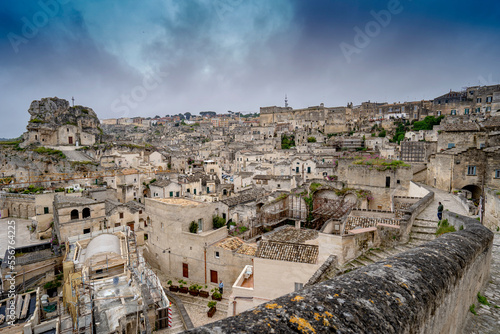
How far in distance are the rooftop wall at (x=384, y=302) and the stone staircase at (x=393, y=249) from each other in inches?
201

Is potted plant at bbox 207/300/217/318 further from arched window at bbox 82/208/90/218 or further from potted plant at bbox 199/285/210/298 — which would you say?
arched window at bbox 82/208/90/218

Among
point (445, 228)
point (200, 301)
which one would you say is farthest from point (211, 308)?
point (445, 228)

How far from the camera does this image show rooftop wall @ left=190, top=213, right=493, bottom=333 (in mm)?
2027

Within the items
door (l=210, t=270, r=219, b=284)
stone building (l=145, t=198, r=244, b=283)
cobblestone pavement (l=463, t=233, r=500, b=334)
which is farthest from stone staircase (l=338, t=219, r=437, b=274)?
door (l=210, t=270, r=219, b=284)

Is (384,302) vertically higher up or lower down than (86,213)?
higher up

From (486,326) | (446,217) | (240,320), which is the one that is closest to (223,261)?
(446,217)

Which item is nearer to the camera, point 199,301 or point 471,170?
point 199,301

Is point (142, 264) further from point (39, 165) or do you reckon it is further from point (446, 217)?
point (39, 165)

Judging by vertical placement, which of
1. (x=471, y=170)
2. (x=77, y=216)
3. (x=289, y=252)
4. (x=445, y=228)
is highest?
(x=471, y=170)

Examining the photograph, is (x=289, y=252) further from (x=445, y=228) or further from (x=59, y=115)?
(x=59, y=115)

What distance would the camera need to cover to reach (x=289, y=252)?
459 inches

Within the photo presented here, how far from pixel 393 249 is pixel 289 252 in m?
3.98

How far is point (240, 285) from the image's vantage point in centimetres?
1295

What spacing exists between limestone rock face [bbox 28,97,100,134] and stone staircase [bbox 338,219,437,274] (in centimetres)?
5773
